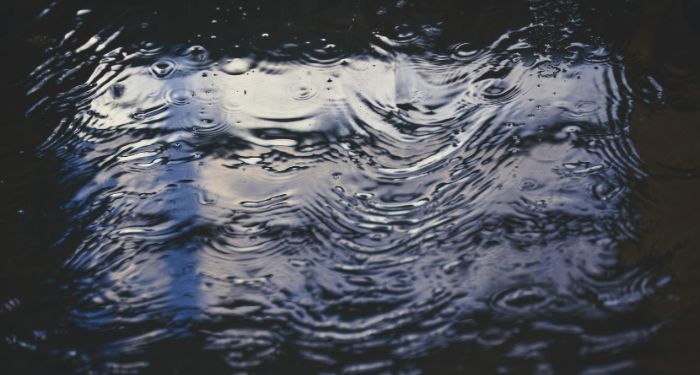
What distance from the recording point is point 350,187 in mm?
1396

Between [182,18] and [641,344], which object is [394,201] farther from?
[182,18]

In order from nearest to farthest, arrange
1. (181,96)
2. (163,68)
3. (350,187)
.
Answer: (350,187) → (181,96) → (163,68)

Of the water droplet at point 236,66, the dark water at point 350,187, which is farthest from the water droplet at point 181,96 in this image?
the water droplet at point 236,66

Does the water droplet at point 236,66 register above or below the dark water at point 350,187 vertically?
above

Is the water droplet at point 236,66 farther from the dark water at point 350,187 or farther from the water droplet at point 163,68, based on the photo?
the water droplet at point 163,68

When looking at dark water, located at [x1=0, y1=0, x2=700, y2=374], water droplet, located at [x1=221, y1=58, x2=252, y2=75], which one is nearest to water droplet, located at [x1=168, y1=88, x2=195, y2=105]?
dark water, located at [x1=0, y1=0, x2=700, y2=374]

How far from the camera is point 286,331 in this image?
1.13m

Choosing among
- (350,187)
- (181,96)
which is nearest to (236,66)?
(181,96)

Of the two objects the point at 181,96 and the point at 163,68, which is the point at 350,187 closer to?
the point at 181,96

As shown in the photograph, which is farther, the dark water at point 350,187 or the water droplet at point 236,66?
the water droplet at point 236,66

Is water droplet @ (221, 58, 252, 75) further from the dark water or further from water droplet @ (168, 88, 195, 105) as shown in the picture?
water droplet @ (168, 88, 195, 105)

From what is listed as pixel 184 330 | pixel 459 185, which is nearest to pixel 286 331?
pixel 184 330

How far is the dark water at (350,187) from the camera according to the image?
1112 millimetres

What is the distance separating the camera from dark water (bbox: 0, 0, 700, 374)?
3.65 ft
